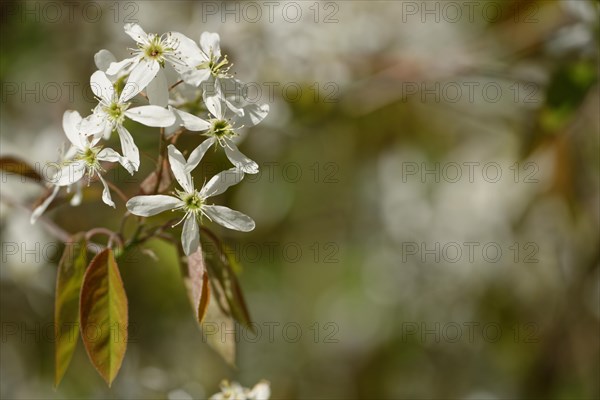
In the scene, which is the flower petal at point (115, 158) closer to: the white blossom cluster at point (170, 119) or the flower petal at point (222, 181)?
the white blossom cluster at point (170, 119)

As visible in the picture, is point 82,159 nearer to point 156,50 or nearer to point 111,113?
point 111,113

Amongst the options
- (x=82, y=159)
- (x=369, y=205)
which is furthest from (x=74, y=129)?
(x=369, y=205)

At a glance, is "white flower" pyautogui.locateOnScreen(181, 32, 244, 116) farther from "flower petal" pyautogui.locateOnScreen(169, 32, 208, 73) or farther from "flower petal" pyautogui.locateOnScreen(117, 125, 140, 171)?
"flower petal" pyautogui.locateOnScreen(117, 125, 140, 171)

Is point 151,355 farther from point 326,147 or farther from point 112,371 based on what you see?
point 112,371

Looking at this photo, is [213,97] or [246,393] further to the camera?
[246,393]

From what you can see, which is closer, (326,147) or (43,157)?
(43,157)

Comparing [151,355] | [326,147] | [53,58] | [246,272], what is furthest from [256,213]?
[53,58]

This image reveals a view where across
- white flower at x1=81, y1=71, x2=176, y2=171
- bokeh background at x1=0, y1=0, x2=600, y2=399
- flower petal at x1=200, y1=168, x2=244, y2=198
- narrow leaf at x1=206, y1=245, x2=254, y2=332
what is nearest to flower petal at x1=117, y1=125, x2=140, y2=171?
white flower at x1=81, y1=71, x2=176, y2=171
